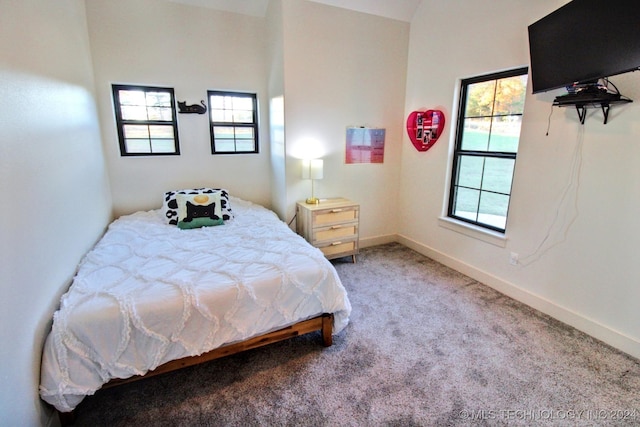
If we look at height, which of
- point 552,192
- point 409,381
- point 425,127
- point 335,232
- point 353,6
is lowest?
point 409,381

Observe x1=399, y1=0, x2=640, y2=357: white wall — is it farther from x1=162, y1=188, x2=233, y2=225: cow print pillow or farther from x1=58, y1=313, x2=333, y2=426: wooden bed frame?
x1=162, y1=188, x2=233, y2=225: cow print pillow

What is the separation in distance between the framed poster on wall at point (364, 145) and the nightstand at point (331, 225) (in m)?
0.63

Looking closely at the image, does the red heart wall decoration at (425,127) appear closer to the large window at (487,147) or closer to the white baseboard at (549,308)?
the large window at (487,147)

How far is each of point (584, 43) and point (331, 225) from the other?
2.44 m

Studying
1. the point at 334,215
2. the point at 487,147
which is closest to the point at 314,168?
the point at 334,215

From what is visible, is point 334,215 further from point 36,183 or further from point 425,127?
point 36,183

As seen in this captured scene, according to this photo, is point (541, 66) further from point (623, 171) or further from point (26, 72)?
point (26, 72)

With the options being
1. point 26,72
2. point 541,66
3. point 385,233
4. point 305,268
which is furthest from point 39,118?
point 385,233

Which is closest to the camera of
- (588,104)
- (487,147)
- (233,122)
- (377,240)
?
(588,104)

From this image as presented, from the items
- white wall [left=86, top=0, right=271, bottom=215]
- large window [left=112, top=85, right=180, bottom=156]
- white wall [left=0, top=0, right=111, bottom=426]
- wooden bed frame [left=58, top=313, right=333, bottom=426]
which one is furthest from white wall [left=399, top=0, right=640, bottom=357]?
white wall [left=0, top=0, right=111, bottom=426]

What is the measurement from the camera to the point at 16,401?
1.28 meters

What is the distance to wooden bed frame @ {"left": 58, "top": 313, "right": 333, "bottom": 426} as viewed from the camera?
1673mm

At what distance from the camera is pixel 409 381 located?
1874 mm

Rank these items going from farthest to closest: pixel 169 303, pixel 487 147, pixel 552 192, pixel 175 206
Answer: pixel 175 206, pixel 487 147, pixel 552 192, pixel 169 303
